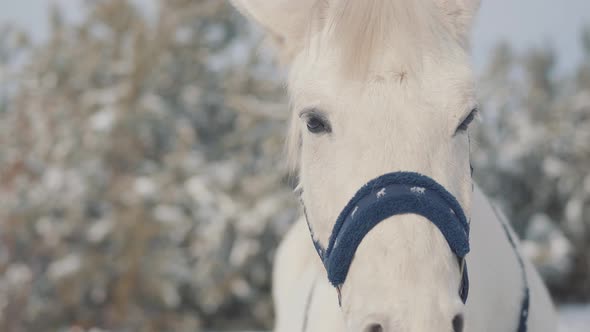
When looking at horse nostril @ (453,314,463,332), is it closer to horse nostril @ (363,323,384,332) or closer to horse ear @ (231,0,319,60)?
horse nostril @ (363,323,384,332)

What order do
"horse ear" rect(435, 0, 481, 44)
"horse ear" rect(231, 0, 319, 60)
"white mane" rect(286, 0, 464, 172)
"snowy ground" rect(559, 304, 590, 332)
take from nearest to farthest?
"white mane" rect(286, 0, 464, 172) < "horse ear" rect(435, 0, 481, 44) < "horse ear" rect(231, 0, 319, 60) < "snowy ground" rect(559, 304, 590, 332)

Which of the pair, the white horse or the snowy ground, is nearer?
the white horse

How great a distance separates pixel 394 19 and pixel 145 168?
7.78 m

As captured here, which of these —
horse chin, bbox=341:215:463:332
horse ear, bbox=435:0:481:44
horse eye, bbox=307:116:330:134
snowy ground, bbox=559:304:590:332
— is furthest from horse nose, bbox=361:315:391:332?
snowy ground, bbox=559:304:590:332

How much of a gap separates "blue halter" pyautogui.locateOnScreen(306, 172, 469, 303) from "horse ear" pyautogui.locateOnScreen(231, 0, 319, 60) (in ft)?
1.82

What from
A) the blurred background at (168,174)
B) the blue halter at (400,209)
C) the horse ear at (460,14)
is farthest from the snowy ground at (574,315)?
the blue halter at (400,209)

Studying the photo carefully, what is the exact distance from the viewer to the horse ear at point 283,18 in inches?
59.3

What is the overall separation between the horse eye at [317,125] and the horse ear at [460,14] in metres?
0.41

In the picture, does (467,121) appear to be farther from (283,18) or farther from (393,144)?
(283,18)

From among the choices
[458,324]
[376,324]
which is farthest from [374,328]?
[458,324]

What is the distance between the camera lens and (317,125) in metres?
1.27

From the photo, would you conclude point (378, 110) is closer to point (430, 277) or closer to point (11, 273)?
point (430, 277)

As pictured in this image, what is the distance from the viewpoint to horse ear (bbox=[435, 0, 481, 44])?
4.43 ft

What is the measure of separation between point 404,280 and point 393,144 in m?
0.28
